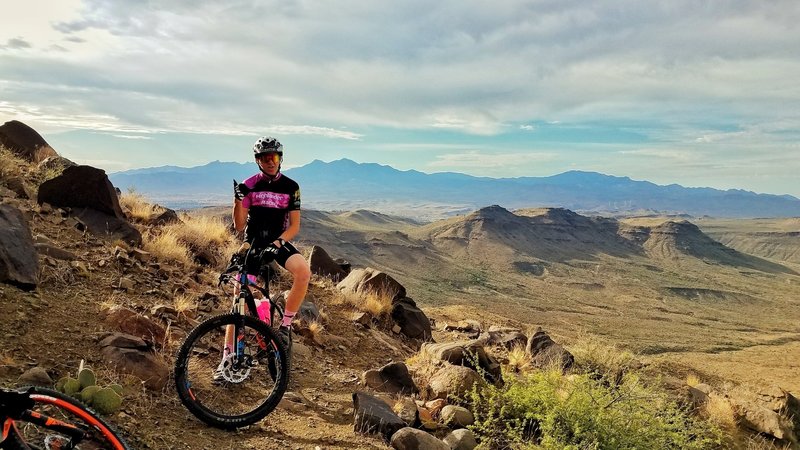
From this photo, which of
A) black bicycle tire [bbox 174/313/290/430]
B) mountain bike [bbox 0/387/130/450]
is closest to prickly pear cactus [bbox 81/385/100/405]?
black bicycle tire [bbox 174/313/290/430]

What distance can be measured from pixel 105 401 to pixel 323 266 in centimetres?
1062

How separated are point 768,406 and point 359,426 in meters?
11.9

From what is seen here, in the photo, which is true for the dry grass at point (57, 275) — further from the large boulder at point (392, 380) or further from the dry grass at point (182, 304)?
the large boulder at point (392, 380)

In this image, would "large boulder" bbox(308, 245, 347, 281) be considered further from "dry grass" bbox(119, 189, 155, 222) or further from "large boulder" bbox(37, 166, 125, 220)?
"large boulder" bbox(37, 166, 125, 220)

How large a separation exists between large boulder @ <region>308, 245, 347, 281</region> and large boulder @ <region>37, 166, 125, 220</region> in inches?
222

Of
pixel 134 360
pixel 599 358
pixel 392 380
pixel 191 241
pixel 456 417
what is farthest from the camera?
pixel 599 358

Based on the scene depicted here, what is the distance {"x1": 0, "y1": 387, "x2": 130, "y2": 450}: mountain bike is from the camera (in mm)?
2484

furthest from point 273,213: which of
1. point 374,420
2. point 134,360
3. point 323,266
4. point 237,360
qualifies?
point 323,266

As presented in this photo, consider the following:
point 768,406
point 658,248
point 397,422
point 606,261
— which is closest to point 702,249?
point 658,248

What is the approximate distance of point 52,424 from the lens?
2.62m

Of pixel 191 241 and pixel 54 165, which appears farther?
pixel 54 165

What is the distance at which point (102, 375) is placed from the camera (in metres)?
5.09

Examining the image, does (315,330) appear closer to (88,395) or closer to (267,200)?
(267,200)

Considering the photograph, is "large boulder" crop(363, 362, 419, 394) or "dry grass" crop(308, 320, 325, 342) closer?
"large boulder" crop(363, 362, 419, 394)
